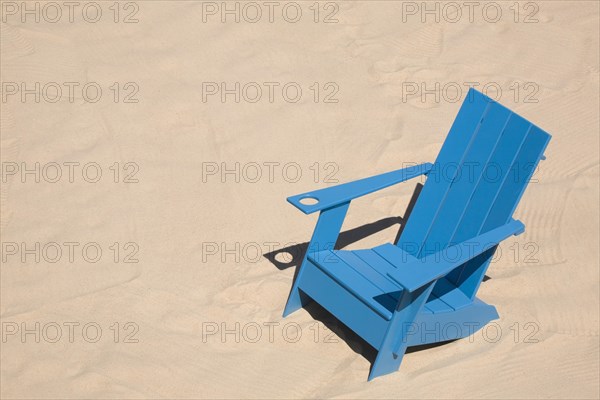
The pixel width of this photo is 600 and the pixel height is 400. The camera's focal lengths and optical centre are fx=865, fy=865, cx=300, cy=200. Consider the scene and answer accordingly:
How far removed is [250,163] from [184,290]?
3.54 ft

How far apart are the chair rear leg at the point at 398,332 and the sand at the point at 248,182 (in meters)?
0.07

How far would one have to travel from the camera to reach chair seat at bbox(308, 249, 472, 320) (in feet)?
12.4

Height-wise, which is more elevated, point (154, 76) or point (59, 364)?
point (154, 76)

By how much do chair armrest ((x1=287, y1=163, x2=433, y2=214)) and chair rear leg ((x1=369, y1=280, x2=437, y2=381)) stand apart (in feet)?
1.82

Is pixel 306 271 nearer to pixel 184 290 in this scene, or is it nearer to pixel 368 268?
pixel 368 268

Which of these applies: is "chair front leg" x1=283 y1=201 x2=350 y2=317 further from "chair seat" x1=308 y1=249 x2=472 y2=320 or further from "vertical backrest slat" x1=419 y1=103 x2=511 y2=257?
"vertical backrest slat" x1=419 y1=103 x2=511 y2=257

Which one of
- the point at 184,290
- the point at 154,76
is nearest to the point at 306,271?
the point at 184,290

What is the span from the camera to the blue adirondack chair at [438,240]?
374 centimetres

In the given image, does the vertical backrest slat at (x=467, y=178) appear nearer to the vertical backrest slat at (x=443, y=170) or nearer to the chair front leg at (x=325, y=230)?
the vertical backrest slat at (x=443, y=170)

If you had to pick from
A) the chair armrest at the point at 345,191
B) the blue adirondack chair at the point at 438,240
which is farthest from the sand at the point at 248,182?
the chair armrest at the point at 345,191

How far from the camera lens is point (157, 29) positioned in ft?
19.1

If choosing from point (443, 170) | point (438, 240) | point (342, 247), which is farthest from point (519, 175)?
point (342, 247)

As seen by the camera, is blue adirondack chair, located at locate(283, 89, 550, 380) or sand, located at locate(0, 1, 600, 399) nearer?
blue adirondack chair, located at locate(283, 89, 550, 380)

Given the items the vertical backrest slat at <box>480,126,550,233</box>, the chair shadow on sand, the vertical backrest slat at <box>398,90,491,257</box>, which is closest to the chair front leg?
the chair shadow on sand
